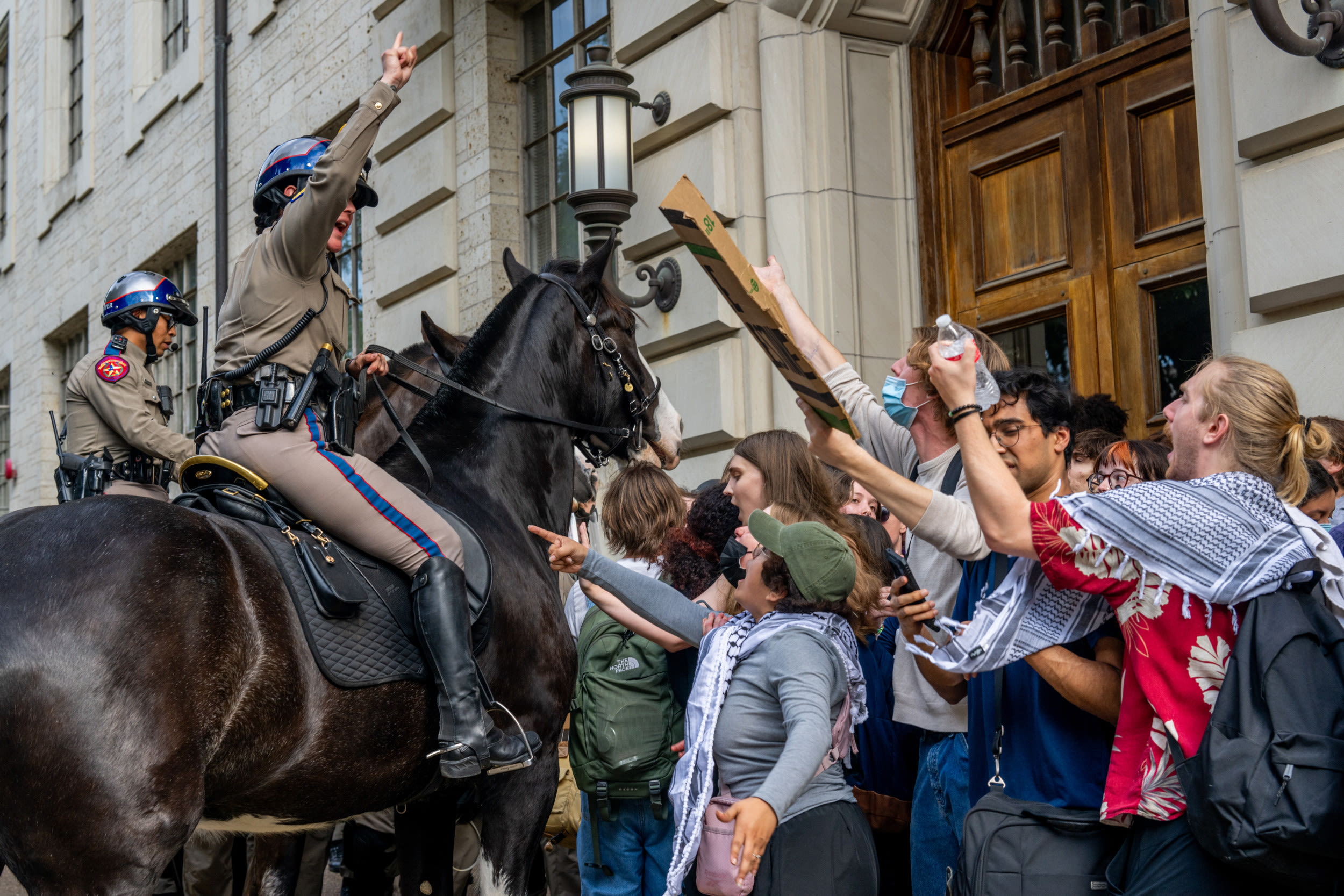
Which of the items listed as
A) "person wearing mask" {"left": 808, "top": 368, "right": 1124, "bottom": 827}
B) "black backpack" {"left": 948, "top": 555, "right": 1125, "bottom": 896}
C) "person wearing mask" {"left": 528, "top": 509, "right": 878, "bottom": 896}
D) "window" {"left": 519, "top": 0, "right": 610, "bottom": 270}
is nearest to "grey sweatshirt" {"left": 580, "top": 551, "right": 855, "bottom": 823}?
"person wearing mask" {"left": 528, "top": 509, "right": 878, "bottom": 896}

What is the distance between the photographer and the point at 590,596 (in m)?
4.42

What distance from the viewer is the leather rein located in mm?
4695

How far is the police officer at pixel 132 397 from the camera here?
6.63 meters

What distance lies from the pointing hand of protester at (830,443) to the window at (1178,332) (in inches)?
135

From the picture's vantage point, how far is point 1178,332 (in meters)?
6.17

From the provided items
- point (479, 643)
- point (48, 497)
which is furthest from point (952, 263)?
point (48, 497)

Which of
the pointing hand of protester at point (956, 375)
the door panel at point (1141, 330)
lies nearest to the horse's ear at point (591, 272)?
the pointing hand of protester at point (956, 375)

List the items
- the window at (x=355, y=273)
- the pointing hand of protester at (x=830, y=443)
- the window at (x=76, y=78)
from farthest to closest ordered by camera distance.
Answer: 1. the window at (x=76, y=78)
2. the window at (x=355, y=273)
3. the pointing hand of protester at (x=830, y=443)

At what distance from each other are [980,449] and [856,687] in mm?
1165

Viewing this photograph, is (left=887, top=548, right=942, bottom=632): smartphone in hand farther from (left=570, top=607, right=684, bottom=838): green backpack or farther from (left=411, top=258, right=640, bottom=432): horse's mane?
(left=411, top=258, right=640, bottom=432): horse's mane

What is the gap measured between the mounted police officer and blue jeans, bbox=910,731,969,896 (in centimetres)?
123

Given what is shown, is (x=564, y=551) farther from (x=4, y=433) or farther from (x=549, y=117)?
(x=4, y=433)

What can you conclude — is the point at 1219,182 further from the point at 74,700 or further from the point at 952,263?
the point at 74,700

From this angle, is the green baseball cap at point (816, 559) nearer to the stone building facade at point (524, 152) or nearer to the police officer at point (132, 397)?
the stone building facade at point (524, 152)
